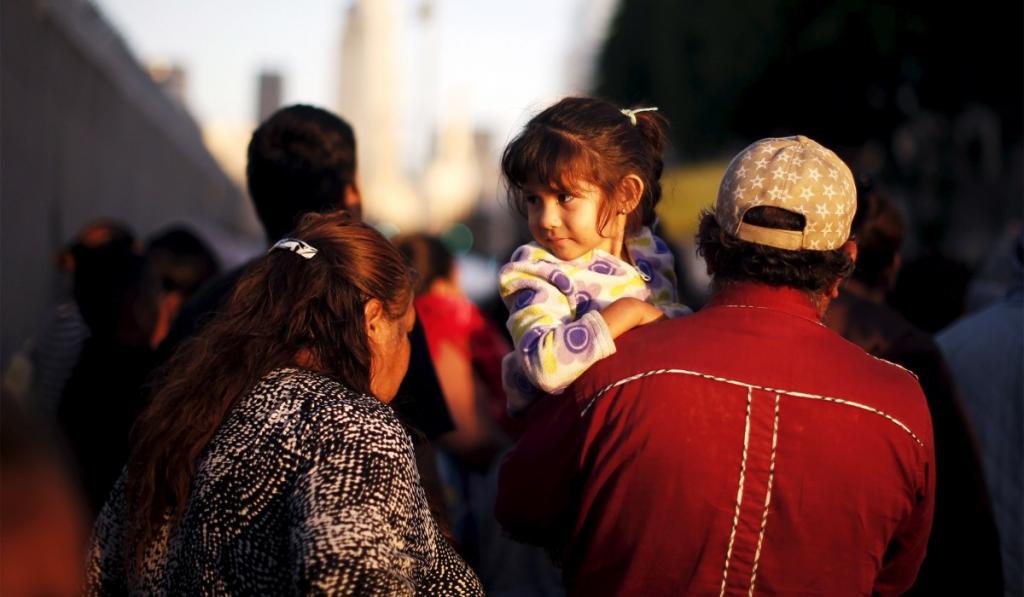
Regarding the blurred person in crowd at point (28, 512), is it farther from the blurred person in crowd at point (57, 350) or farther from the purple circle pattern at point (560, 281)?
the blurred person in crowd at point (57, 350)

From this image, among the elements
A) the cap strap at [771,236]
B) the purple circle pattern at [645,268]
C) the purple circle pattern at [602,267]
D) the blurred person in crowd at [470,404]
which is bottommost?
the blurred person in crowd at [470,404]

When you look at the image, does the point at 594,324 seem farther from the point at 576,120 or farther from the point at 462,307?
the point at 462,307

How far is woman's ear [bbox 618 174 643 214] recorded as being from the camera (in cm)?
301

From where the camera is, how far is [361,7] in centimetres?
3822

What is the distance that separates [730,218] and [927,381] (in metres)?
1.31

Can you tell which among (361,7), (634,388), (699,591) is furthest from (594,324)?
(361,7)

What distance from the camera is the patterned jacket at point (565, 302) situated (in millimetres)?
2629

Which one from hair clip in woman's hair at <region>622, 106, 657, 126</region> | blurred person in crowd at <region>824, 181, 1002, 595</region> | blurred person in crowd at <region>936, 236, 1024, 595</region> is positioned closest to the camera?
hair clip in woman's hair at <region>622, 106, 657, 126</region>

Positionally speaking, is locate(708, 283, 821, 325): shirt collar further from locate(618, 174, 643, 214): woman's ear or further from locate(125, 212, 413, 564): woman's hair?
locate(125, 212, 413, 564): woman's hair

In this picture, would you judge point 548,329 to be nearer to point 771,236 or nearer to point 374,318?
point 374,318

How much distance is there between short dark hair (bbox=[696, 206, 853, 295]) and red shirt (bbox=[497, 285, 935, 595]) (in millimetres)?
105

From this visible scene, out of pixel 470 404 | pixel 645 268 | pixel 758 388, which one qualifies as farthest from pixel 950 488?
pixel 470 404

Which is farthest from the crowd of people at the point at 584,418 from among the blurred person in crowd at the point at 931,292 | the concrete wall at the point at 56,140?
the concrete wall at the point at 56,140

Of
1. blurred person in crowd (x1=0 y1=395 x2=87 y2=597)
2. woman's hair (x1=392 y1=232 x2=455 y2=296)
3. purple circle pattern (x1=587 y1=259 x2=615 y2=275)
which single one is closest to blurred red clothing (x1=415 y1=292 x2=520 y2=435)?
woman's hair (x1=392 y1=232 x2=455 y2=296)
